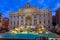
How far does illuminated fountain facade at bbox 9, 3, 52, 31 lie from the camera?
6578mm

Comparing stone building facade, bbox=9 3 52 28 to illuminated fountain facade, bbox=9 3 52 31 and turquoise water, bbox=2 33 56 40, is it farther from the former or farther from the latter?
turquoise water, bbox=2 33 56 40

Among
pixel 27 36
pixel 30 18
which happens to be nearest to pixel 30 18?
pixel 30 18

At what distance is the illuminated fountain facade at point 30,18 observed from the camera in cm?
658

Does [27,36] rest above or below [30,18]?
below

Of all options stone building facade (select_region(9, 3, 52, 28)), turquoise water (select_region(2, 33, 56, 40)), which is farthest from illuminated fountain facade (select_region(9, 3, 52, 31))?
turquoise water (select_region(2, 33, 56, 40))

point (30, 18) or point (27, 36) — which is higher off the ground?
point (30, 18)

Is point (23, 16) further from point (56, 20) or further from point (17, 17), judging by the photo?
point (56, 20)

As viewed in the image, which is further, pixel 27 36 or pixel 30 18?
pixel 30 18

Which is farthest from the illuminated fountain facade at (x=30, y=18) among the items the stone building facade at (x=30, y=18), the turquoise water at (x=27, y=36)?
the turquoise water at (x=27, y=36)

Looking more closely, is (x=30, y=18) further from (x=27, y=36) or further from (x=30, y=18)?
(x=27, y=36)

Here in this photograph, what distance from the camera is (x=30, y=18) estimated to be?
6695 millimetres

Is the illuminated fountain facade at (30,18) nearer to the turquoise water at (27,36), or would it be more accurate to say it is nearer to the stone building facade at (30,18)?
the stone building facade at (30,18)

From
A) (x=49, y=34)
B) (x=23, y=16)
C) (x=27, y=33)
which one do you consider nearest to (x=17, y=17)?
(x=23, y=16)

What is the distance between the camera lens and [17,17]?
22.0 feet
